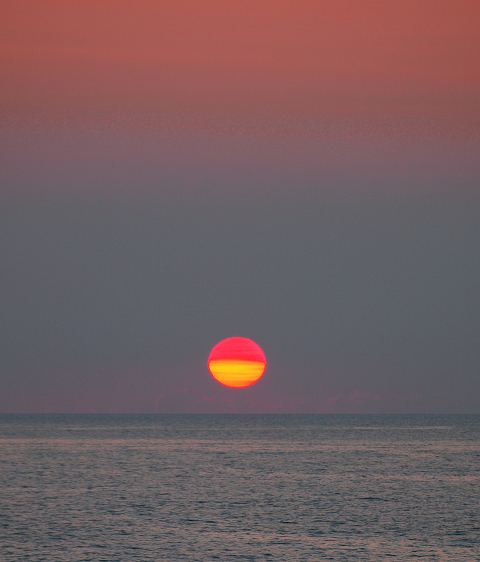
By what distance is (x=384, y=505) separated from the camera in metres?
53.5

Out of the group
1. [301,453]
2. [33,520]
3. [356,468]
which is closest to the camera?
[33,520]

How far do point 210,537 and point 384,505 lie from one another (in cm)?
1875

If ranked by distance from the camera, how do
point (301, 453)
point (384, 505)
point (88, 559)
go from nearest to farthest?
1. point (88, 559)
2. point (384, 505)
3. point (301, 453)

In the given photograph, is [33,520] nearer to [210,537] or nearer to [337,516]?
[210,537]

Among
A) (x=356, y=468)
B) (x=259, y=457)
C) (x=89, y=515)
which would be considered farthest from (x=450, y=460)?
(x=89, y=515)

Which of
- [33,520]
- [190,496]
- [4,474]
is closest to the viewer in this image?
[33,520]

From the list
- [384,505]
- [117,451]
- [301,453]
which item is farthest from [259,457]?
[384,505]

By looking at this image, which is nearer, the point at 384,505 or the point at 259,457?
the point at 384,505

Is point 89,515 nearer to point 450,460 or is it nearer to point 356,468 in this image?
point 356,468

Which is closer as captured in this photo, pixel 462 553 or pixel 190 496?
pixel 462 553

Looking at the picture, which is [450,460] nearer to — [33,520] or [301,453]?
[301,453]

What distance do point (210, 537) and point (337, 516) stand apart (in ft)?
37.8

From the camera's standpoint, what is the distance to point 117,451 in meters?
113

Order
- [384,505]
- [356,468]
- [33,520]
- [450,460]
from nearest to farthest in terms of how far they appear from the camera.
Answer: [33,520]
[384,505]
[356,468]
[450,460]
